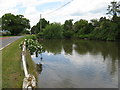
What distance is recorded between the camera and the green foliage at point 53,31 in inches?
2345

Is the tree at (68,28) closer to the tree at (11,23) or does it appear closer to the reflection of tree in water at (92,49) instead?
the tree at (11,23)

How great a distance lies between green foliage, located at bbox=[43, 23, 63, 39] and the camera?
59.6m

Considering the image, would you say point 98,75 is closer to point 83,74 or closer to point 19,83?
point 83,74

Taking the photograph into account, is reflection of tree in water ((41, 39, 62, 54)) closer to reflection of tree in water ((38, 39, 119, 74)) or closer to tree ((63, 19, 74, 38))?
reflection of tree in water ((38, 39, 119, 74))

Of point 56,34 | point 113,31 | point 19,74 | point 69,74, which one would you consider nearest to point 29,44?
point 69,74

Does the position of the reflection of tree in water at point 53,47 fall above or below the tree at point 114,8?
below

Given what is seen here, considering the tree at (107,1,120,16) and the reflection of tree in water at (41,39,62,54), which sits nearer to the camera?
the reflection of tree in water at (41,39,62,54)

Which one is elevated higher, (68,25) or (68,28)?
(68,25)

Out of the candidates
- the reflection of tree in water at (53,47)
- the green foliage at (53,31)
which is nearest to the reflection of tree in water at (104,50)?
the reflection of tree in water at (53,47)

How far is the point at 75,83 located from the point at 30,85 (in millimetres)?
4162

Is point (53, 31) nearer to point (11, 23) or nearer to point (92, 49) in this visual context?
point (11, 23)

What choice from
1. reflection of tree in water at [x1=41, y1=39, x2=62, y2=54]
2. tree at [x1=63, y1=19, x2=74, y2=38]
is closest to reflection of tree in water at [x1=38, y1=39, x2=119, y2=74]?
reflection of tree in water at [x1=41, y1=39, x2=62, y2=54]

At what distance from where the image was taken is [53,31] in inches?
2381

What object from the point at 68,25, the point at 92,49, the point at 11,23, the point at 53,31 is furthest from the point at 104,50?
the point at 68,25
